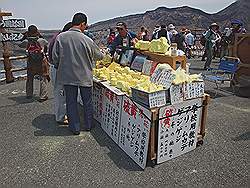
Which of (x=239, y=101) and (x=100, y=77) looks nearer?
(x=100, y=77)

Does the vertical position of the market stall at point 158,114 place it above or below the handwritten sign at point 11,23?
below

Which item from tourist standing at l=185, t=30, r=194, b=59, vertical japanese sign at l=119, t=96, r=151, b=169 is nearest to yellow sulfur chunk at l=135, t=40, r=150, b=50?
vertical japanese sign at l=119, t=96, r=151, b=169

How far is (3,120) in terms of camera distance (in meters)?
5.75

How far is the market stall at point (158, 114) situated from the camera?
3.59 m

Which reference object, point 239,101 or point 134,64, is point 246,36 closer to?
point 239,101

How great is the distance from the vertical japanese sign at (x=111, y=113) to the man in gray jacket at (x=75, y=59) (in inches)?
14.7

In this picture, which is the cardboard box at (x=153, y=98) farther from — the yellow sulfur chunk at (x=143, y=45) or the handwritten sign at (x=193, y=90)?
the yellow sulfur chunk at (x=143, y=45)

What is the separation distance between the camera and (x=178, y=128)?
3867 millimetres

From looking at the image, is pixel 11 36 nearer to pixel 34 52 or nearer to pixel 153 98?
pixel 34 52

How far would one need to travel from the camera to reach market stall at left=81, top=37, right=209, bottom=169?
3586mm

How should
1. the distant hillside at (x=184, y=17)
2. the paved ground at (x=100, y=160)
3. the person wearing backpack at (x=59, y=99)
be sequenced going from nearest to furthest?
the paved ground at (x=100, y=160), the person wearing backpack at (x=59, y=99), the distant hillside at (x=184, y=17)

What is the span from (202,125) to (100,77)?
2069 millimetres

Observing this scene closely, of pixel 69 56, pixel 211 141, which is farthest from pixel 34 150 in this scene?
pixel 211 141

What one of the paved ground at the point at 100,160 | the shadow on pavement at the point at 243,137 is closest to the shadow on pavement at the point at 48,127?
the paved ground at the point at 100,160
